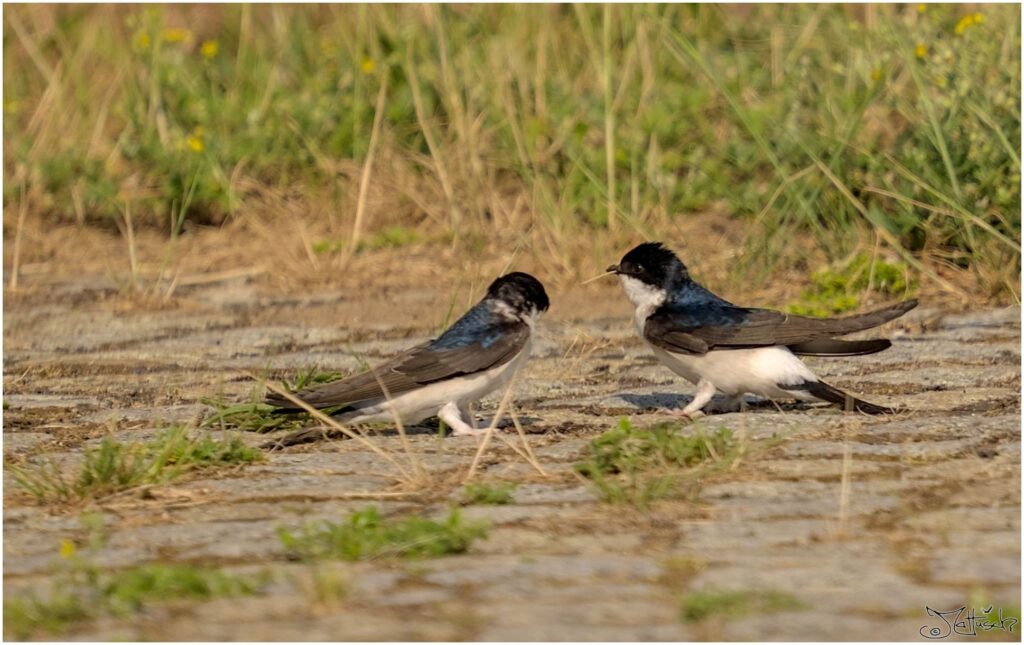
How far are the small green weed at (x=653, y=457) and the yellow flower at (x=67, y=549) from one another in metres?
1.27

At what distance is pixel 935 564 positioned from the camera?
11.2 feet

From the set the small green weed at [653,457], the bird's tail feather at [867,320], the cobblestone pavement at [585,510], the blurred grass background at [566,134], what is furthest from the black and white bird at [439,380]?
the blurred grass background at [566,134]

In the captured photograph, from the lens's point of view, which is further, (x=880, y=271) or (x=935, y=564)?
(x=880, y=271)

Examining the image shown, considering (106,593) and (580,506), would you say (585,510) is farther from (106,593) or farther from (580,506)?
(106,593)

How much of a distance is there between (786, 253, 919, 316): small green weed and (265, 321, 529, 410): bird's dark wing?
2459 millimetres

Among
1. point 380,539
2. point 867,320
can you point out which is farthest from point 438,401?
point 380,539

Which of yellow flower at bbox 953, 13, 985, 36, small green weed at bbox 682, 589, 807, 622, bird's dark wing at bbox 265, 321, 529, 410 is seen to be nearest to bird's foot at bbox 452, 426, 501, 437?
bird's dark wing at bbox 265, 321, 529, 410

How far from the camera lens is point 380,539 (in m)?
3.62

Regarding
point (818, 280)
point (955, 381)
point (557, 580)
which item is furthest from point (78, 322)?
point (557, 580)

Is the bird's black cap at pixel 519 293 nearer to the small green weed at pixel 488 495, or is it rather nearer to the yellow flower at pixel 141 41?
the small green weed at pixel 488 495

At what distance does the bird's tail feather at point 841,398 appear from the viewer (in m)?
5.14

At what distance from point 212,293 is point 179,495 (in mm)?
4210

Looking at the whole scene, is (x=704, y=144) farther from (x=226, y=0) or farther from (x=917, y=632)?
(x=917, y=632)

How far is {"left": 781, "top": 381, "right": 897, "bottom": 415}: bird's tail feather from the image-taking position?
5141 millimetres
